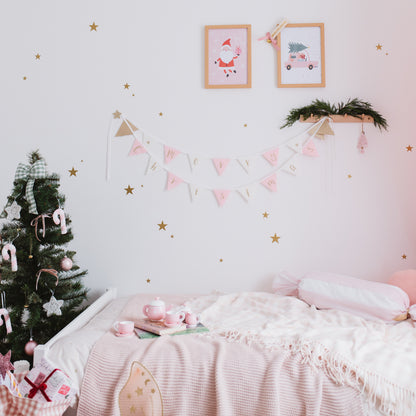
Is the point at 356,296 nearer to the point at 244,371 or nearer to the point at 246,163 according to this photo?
the point at 244,371

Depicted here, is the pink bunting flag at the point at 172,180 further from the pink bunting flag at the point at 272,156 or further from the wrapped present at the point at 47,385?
the wrapped present at the point at 47,385

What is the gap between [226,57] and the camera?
90.3 inches

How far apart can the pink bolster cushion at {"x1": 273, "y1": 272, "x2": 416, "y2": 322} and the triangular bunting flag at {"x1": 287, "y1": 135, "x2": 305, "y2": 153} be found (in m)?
0.66

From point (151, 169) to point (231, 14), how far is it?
0.92 metres

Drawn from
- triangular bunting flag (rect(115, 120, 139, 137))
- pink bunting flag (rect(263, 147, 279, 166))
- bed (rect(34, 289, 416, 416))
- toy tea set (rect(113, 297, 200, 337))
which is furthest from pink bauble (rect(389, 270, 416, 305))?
triangular bunting flag (rect(115, 120, 139, 137))

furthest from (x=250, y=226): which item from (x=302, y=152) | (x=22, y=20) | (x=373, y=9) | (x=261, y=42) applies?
(x=22, y=20)

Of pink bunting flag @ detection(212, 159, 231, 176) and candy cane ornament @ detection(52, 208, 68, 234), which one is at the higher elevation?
pink bunting flag @ detection(212, 159, 231, 176)

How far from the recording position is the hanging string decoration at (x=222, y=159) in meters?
2.28

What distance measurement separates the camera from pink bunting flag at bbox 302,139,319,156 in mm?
2266

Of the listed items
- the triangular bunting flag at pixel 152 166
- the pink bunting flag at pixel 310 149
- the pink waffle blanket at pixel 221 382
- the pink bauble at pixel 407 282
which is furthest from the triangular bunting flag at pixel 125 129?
the pink bauble at pixel 407 282

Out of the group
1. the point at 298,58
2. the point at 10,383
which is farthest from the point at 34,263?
the point at 298,58

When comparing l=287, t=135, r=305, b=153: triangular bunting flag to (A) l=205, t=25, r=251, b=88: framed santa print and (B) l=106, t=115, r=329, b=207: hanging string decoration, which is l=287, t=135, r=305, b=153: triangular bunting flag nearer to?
(B) l=106, t=115, r=329, b=207: hanging string decoration

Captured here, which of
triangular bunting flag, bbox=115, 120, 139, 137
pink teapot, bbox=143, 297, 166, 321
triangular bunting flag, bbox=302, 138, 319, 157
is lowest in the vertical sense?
pink teapot, bbox=143, 297, 166, 321

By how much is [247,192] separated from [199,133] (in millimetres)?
403
